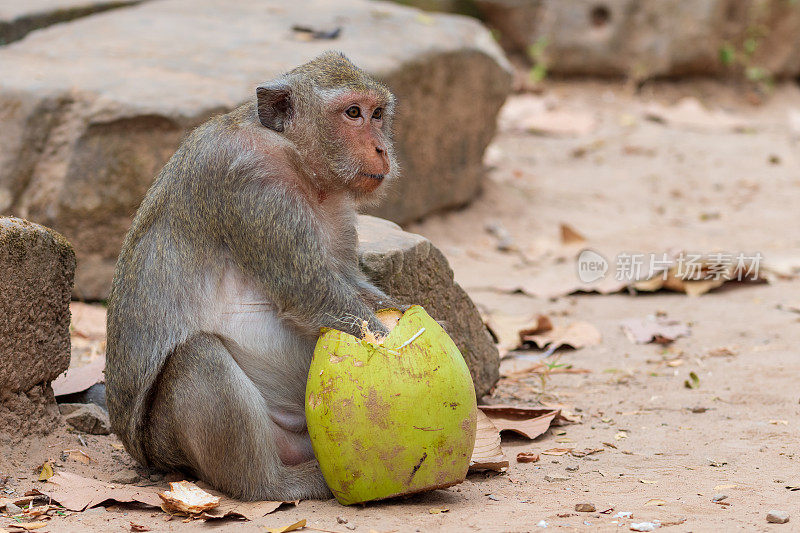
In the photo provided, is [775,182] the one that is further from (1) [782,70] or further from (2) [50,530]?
(2) [50,530]

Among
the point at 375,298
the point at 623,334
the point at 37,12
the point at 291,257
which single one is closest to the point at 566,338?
the point at 623,334

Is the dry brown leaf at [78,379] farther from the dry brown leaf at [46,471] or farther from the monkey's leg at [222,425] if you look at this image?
the monkey's leg at [222,425]

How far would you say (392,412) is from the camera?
360 centimetres

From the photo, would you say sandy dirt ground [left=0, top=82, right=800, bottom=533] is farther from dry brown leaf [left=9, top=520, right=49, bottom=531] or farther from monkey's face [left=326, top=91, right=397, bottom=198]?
monkey's face [left=326, top=91, right=397, bottom=198]

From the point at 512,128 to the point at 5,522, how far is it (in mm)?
10303

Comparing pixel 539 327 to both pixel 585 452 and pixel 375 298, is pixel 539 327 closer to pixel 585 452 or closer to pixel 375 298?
pixel 585 452

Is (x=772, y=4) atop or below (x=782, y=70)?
atop

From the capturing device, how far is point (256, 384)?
13.7ft

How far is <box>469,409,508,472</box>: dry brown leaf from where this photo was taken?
430 cm

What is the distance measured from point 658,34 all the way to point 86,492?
11137 millimetres

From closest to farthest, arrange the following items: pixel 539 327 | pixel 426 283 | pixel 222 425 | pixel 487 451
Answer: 1. pixel 222 425
2. pixel 487 451
3. pixel 426 283
4. pixel 539 327

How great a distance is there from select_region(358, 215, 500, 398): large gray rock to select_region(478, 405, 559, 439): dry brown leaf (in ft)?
0.83

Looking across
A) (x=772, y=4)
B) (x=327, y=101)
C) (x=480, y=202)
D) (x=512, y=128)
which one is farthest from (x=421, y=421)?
(x=772, y=4)

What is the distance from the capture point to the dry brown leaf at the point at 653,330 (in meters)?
6.70
